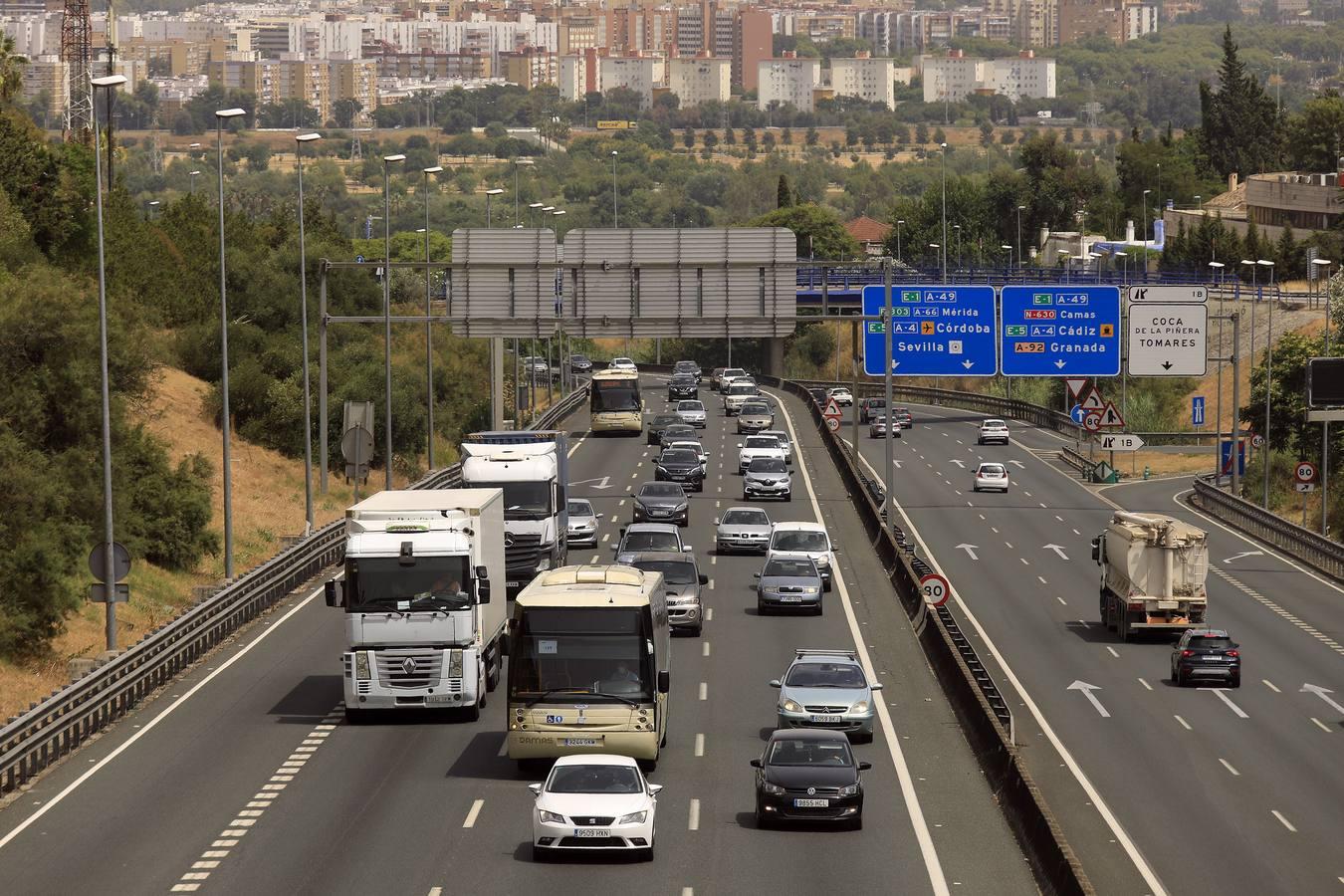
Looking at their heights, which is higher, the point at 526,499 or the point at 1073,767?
the point at 526,499

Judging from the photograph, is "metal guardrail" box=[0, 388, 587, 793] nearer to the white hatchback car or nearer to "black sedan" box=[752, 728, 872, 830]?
"black sedan" box=[752, 728, 872, 830]

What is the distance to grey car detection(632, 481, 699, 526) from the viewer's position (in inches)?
2445

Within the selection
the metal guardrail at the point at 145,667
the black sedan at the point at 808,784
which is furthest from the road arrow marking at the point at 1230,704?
the metal guardrail at the point at 145,667

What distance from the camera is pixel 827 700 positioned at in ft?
108

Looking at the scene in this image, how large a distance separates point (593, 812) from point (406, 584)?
28.4 ft

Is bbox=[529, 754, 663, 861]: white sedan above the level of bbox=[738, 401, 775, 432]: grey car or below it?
above

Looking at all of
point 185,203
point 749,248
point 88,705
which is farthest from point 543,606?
point 185,203

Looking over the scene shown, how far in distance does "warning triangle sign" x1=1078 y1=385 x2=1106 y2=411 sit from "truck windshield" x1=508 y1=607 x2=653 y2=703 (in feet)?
125

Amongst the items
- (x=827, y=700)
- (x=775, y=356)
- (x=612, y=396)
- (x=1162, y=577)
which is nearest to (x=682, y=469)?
(x=612, y=396)

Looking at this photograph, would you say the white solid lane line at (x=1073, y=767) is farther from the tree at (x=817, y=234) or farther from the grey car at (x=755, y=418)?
→ the tree at (x=817, y=234)

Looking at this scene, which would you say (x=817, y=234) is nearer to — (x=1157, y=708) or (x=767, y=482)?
(x=767, y=482)

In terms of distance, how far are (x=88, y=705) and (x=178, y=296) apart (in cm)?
6551

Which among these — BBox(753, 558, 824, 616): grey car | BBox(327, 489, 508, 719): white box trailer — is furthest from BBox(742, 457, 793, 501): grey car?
BBox(327, 489, 508, 719): white box trailer

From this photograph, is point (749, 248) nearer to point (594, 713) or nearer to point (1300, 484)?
point (1300, 484)
